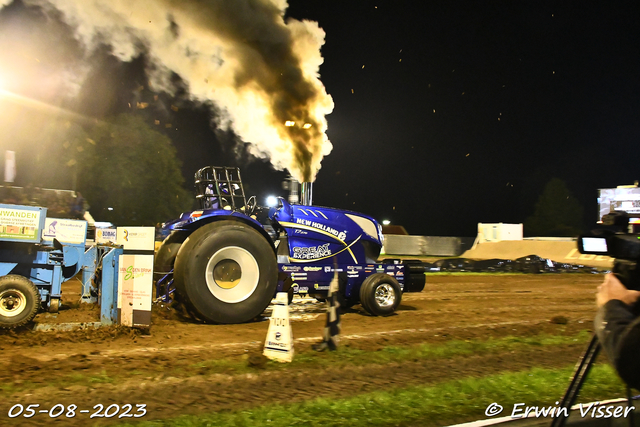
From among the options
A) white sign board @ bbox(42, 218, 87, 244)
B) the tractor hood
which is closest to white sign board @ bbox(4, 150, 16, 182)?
white sign board @ bbox(42, 218, 87, 244)

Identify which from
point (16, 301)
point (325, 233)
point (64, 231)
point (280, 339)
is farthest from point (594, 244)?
point (64, 231)

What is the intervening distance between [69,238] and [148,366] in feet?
15.5

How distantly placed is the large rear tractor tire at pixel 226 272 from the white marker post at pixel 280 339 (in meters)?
2.01

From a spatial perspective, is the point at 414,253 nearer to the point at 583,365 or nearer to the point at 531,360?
the point at 531,360

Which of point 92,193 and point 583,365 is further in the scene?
point 92,193

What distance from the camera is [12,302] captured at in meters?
7.16

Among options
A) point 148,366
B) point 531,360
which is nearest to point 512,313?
point 531,360

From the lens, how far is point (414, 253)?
135ft

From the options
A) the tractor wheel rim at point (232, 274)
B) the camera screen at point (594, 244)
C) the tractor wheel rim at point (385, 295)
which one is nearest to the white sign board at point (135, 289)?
the tractor wheel rim at point (232, 274)

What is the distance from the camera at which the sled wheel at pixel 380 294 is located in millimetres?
9359

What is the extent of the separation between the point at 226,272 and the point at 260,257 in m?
0.57

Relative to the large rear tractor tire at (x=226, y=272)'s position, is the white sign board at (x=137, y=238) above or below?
above

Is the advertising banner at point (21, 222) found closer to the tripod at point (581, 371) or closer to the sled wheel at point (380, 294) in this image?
the sled wheel at point (380, 294)

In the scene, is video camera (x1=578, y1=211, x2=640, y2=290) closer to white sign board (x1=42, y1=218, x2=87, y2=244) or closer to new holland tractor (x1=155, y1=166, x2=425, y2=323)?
new holland tractor (x1=155, y1=166, x2=425, y2=323)
